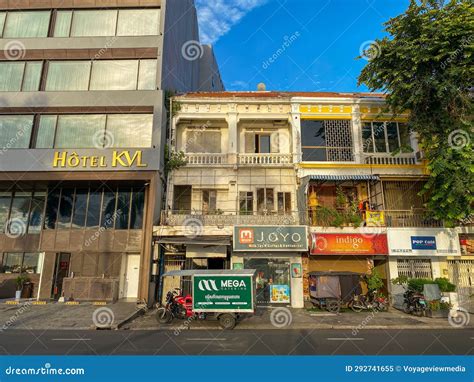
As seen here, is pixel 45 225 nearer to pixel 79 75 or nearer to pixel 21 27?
pixel 79 75

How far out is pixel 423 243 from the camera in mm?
17594

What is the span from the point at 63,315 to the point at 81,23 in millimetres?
18764

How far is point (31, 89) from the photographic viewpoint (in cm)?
1977

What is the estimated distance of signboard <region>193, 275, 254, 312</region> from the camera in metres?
12.1

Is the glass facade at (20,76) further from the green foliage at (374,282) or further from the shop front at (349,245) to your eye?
the green foliage at (374,282)

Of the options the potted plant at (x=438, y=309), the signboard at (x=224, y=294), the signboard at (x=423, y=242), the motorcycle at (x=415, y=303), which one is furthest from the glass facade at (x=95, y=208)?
the potted plant at (x=438, y=309)

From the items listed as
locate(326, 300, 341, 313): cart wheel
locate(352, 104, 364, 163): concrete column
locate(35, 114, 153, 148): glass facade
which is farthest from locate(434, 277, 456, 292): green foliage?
locate(35, 114, 153, 148): glass facade

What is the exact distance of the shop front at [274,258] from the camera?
17.4m

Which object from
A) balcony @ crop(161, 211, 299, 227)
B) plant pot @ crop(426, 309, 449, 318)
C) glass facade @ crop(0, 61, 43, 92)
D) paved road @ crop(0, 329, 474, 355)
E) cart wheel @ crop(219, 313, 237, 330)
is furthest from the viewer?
glass facade @ crop(0, 61, 43, 92)

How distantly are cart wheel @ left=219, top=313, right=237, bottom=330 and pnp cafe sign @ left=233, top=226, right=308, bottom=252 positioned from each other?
18.0ft

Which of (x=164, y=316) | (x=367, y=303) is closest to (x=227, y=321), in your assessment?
(x=164, y=316)

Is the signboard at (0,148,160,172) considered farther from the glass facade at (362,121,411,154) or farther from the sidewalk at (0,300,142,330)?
the glass facade at (362,121,411,154)

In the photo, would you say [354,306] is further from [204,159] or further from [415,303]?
[204,159]

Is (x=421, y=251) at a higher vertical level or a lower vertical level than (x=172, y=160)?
lower
